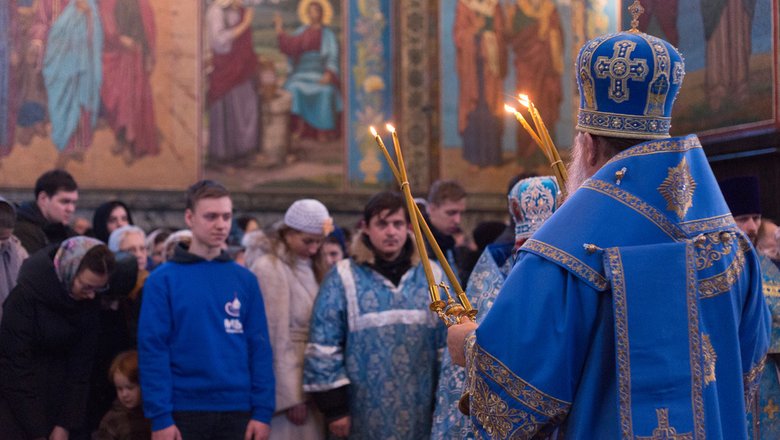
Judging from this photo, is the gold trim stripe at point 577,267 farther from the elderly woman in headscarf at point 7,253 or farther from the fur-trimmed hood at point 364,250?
the elderly woman in headscarf at point 7,253

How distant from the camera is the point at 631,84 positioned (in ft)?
8.87

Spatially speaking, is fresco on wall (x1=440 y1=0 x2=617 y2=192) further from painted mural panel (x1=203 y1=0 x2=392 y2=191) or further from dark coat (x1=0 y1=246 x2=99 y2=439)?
dark coat (x1=0 y1=246 x2=99 y2=439)

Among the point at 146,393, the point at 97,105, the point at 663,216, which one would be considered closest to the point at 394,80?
the point at 97,105

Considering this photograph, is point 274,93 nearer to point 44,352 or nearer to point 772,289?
point 44,352

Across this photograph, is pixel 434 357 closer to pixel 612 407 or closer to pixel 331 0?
pixel 612 407

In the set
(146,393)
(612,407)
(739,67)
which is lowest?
(146,393)

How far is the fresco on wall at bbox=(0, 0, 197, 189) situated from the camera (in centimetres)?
1129

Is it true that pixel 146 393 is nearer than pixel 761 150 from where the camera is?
Yes

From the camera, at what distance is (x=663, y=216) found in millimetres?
2662

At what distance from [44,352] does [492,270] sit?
2286 mm

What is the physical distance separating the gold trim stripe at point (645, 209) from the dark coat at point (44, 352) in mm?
3412

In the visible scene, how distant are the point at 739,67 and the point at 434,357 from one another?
225 cm

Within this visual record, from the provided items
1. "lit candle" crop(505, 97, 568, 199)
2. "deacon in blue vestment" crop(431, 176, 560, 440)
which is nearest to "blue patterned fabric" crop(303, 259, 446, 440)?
"deacon in blue vestment" crop(431, 176, 560, 440)

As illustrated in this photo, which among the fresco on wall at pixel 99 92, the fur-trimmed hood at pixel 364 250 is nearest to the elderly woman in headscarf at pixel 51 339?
the fur-trimmed hood at pixel 364 250
